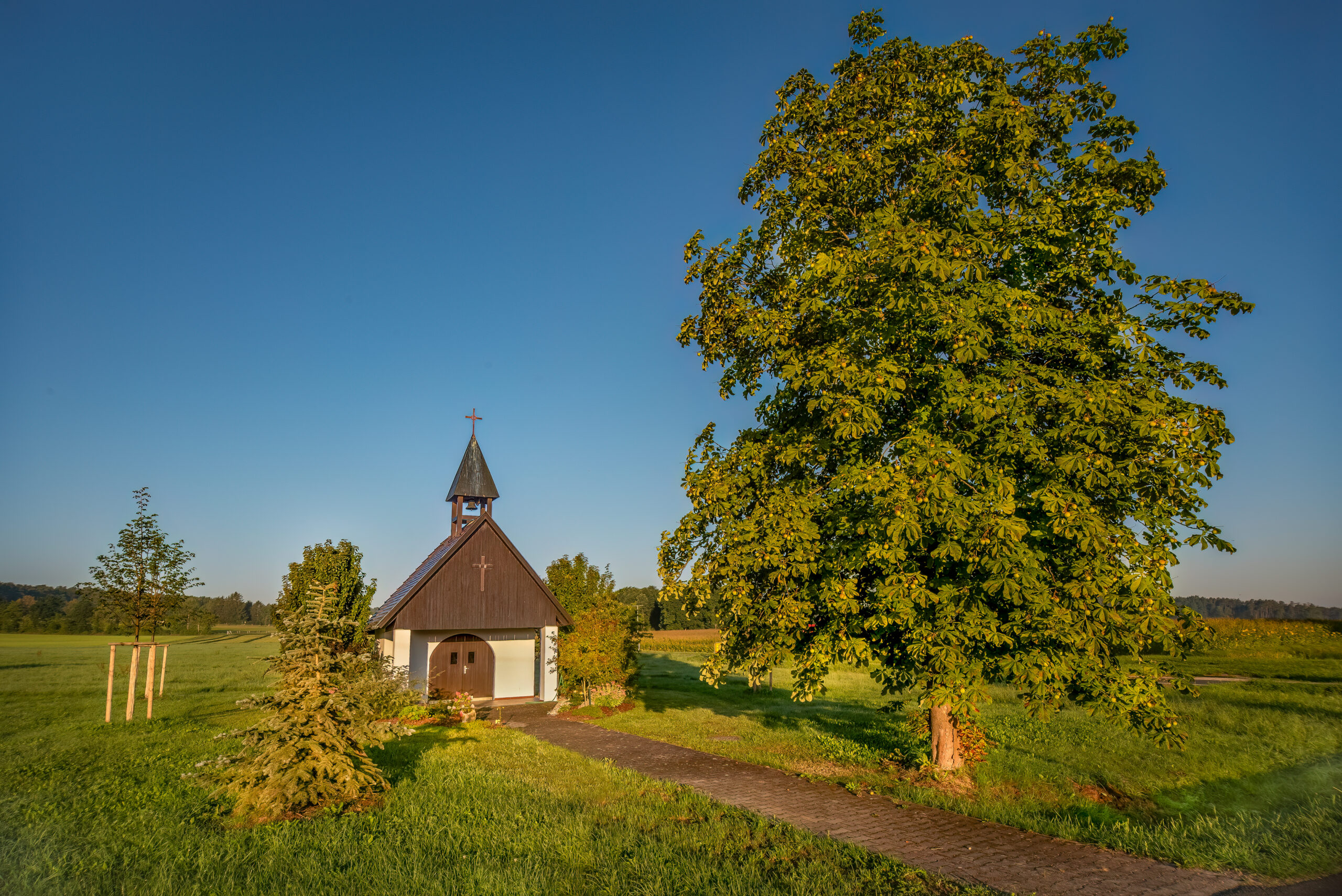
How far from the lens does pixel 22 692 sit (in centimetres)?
2544

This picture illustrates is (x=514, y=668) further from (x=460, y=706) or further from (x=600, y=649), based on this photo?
(x=460, y=706)

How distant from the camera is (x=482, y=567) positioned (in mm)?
24812

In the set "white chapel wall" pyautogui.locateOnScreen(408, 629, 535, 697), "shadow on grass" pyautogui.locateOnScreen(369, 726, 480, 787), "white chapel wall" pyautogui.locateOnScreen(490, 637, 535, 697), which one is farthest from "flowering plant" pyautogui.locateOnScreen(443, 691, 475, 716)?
"white chapel wall" pyautogui.locateOnScreen(490, 637, 535, 697)

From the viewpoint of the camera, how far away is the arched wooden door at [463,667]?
24578mm

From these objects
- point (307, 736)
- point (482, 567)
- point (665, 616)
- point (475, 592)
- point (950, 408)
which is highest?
point (950, 408)

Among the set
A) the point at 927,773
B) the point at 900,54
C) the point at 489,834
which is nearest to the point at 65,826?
the point at 489,834

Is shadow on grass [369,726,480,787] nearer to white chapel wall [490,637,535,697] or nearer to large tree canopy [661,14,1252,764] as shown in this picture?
large tree canopy [661,14,1252,764]

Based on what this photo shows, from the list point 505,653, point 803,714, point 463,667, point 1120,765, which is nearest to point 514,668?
point 505,653

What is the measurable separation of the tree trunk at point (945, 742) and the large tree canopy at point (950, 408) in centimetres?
4

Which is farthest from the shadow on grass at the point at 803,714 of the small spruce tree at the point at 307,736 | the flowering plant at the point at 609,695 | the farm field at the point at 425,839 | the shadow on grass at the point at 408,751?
the small spruce tree at the point at 307,736

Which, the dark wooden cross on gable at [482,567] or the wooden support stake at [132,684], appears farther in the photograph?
the dark wooden cross on gable at [482,567]

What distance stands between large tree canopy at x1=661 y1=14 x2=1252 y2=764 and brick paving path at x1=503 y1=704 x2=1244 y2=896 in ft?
5.34

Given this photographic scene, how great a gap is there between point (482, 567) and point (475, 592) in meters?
0.92

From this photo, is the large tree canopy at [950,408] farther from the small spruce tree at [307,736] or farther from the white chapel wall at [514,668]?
the white chapel wall at [514,668]
